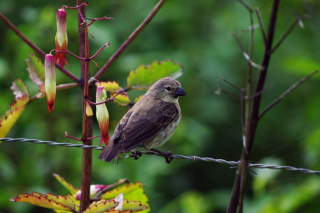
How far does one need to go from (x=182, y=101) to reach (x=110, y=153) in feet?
11.0

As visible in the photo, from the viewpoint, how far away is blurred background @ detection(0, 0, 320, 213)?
17.0ft

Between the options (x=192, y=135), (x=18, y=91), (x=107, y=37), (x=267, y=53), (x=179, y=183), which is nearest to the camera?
(x=267, y=53)

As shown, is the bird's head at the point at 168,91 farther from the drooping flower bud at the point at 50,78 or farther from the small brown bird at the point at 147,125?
the drooping flower bud at the point at 50,78

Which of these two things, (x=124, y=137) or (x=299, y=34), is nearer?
(x=124, y=137)

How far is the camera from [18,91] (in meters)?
2.79

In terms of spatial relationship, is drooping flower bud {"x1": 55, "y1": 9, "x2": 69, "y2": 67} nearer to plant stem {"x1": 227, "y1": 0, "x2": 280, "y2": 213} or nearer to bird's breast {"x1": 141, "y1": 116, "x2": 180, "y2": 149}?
plant stem {"x1": 227, "y1": 0, "x2": 280, "y2": 213}

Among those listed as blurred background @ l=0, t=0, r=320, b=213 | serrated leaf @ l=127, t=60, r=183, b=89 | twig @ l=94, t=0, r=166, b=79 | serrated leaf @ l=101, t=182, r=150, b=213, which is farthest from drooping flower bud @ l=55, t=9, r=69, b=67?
blurred background @ l=0, t=0, r=320, b=213

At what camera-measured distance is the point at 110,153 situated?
3.35 m

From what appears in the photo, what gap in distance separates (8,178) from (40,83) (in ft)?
7.48

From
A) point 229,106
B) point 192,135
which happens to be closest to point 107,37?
point 192,135

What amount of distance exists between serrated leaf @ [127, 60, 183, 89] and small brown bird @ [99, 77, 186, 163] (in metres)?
0.66

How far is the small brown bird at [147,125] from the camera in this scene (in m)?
3.56

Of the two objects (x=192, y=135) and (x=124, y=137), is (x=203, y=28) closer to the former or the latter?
(x=192, y=135)

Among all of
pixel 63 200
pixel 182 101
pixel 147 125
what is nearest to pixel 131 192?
pixel 63 200
